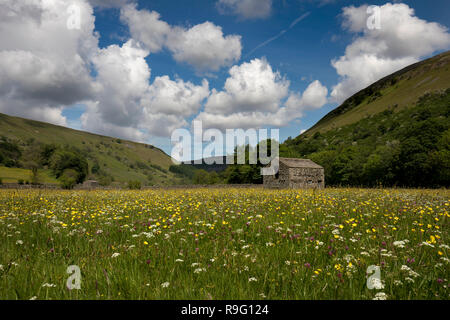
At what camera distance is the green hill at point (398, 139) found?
43.3 metres

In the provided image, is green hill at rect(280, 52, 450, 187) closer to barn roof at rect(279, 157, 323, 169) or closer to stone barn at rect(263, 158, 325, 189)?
stone barn at rect(263, 158, 325, 189)

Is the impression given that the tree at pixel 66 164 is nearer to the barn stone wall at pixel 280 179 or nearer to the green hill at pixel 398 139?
the green hill at pixel 398 139

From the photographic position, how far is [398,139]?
70875 mm

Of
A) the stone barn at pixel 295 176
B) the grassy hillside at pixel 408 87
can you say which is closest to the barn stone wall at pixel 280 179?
the stone barn at pixel 295 176

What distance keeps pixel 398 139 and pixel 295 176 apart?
177 feet

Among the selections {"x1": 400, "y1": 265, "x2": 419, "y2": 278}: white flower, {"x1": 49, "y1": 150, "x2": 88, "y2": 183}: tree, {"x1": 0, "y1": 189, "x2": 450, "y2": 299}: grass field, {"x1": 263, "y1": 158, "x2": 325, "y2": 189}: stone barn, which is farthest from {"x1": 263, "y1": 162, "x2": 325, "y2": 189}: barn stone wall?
{"x1": 49, "y1": 150, "x2": 88, "y2": 183}: tree

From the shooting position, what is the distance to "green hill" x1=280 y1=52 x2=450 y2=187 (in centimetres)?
4331

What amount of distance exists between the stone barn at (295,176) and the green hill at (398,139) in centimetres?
1091

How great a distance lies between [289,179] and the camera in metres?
35.8

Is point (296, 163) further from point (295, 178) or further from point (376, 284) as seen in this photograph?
point (376, 284)

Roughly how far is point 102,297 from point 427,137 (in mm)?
58064

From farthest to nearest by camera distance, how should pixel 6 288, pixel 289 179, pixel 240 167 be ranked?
pixel 240 167, pixel 289 179, pixel 6 288
